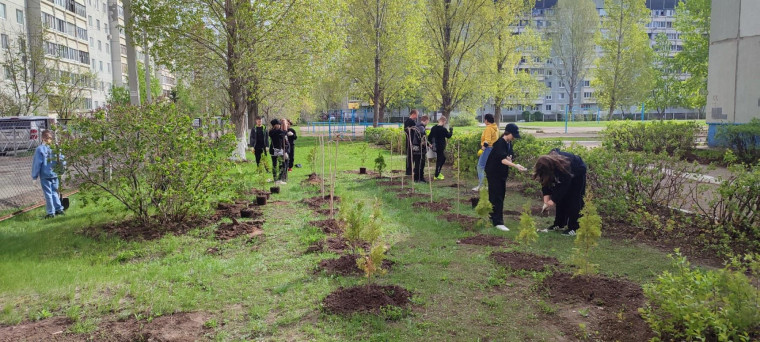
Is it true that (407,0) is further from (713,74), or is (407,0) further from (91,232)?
(91,232)

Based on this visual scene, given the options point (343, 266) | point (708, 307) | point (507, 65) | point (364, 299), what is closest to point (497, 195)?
point (343, 266)

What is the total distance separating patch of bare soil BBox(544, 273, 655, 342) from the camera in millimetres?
3671

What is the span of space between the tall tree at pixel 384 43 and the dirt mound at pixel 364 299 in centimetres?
2278

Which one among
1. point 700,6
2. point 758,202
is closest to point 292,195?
point 758,202

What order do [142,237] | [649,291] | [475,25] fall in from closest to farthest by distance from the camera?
[649,291] < [142,237] < [475,25]

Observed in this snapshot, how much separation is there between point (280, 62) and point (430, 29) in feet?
38.4

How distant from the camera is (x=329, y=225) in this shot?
7.19 meters

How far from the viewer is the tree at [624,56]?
38812 mm

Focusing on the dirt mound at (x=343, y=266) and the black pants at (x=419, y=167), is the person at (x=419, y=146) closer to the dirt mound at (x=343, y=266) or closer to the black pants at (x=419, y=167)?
the black pants at (x=419, y=167)

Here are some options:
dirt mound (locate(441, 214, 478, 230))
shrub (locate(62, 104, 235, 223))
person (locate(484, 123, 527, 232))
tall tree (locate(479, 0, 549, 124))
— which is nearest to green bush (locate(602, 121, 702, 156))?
dirt mound (locate(441, 214, 478, 230))

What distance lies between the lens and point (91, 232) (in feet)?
23.3

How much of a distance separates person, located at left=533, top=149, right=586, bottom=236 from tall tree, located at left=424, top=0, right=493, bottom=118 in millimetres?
19682

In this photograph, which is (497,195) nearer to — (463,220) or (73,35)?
(463,220)

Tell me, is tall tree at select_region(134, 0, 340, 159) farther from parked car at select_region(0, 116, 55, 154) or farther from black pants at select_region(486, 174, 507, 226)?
black pants at select_region(486, 174, 507, 226)
